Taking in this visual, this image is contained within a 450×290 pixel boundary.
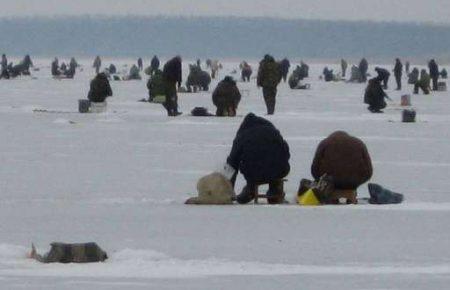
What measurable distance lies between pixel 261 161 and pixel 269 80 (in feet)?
57.5

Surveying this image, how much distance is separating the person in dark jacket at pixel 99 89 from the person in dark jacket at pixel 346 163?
18233mm

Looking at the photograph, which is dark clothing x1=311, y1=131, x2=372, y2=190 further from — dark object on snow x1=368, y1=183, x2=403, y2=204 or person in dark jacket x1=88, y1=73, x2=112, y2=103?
person in dark jacket x1=88, y1=73, x2=112, y2=103

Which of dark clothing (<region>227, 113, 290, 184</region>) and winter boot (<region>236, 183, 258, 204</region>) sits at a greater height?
dark clothing (<region>227, 113, 290, 184</region>)

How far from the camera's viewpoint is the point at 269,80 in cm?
3188

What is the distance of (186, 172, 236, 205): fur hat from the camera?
46.4 ft

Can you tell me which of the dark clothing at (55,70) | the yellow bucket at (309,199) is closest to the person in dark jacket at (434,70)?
the dark clothing at (55,70)

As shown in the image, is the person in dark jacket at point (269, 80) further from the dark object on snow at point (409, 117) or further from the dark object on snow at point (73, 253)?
the dark object on snow at point (73, 253)

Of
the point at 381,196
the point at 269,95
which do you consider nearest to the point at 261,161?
the point at 381,196

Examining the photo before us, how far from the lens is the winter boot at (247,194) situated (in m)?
14.4

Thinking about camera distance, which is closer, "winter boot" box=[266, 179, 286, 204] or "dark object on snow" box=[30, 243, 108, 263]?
"dark object on snow" box=[30, 243, 108, 263]

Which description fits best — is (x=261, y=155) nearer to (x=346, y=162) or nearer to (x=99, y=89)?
(x=346, y=162)

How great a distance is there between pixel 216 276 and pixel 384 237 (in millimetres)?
2420

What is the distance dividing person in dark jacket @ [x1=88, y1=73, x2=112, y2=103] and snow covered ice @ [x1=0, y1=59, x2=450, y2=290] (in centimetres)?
589

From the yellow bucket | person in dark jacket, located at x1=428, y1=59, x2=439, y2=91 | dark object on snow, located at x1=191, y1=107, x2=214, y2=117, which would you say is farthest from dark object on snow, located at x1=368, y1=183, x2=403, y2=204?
person in dark jacket, located at x1=428, y1=59, x2=439, y2=91
